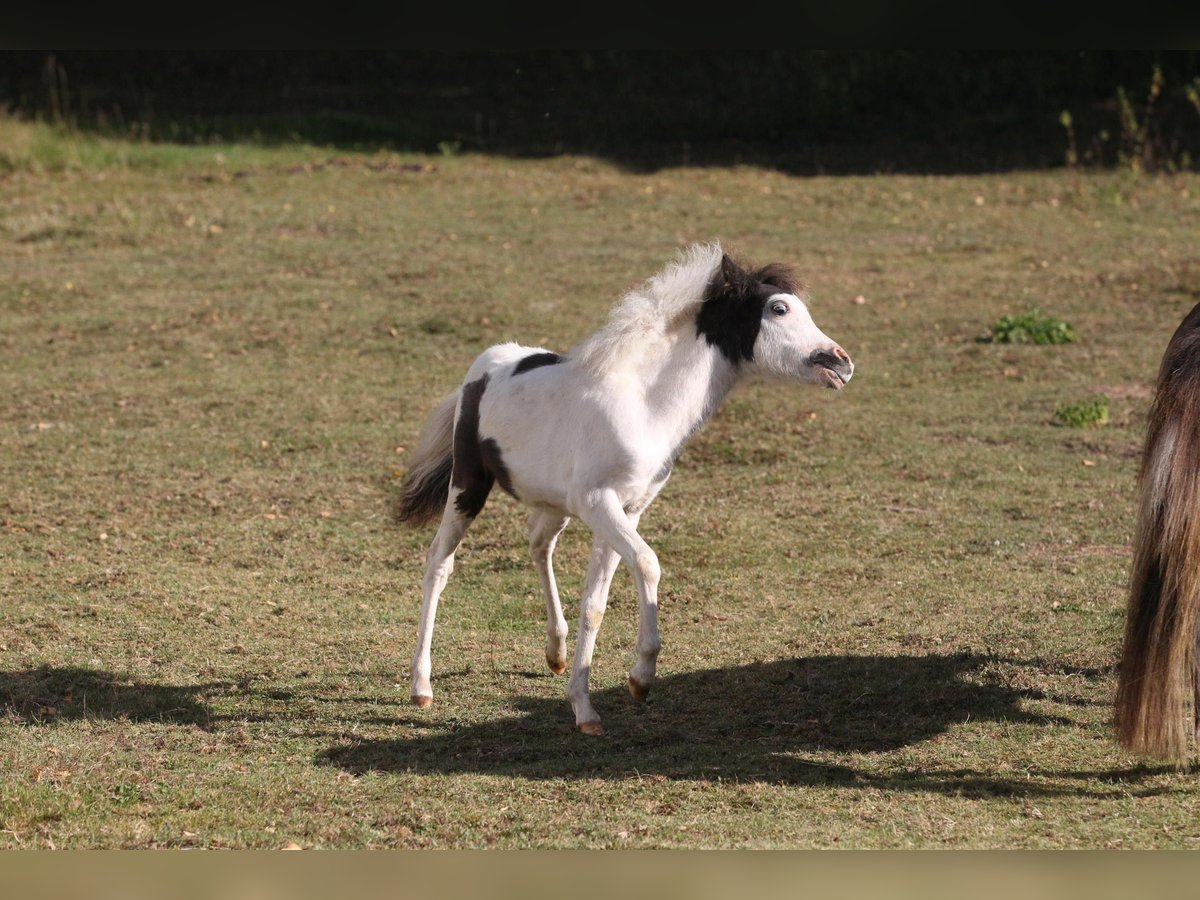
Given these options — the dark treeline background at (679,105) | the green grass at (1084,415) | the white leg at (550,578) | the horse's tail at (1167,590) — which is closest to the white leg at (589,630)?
the white leg at (550,578)

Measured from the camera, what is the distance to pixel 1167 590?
4.77 meters

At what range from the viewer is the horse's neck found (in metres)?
5.66

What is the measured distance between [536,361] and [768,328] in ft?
3.48

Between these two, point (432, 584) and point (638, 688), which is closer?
point (638, 688)

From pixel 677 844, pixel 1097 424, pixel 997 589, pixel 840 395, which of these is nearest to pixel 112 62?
pixel 840 395

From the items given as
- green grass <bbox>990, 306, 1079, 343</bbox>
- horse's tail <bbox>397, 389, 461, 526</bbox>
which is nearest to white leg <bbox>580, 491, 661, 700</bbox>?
horse's tail <bbox>397, 389, 461, 526</bbox>

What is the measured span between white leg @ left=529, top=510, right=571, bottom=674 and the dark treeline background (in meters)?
12.7

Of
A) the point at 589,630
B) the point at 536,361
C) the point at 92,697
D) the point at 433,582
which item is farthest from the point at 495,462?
the point at 92,697

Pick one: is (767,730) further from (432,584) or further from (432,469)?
(432,469)

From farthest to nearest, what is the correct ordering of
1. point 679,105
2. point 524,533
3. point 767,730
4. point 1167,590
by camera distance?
point 679,105 → point 524,533 → point 767,730 → point 1167,590

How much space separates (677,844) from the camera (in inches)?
177

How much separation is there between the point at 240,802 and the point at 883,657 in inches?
122

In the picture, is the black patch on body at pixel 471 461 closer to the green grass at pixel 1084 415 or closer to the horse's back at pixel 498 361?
the horse's back at pixel 498 361

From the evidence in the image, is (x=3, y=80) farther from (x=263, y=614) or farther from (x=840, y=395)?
(x=263, y=614)
